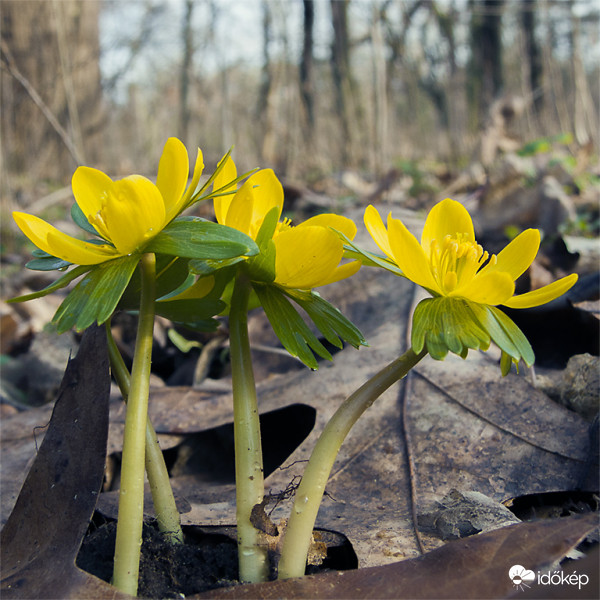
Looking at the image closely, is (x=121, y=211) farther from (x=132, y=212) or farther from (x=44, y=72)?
(x=44, y=72)

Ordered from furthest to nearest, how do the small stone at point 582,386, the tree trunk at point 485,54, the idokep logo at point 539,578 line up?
1. the tree trunk at point 485,54
2. the small stone at point 582,386
3. the idokep logo at point 539,578

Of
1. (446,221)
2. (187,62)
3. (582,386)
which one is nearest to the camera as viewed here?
(446,221)

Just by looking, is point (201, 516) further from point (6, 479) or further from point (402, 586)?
point (6, 479)

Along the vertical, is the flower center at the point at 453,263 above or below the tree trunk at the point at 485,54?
below

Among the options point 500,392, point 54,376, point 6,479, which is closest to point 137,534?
point 6,479

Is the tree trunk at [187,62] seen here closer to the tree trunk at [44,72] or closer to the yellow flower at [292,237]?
the tree trunk at [44,72]

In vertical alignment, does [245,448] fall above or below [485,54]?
below

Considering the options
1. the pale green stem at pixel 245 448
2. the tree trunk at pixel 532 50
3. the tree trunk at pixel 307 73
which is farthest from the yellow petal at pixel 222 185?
the tree trunk at pixel 532 50

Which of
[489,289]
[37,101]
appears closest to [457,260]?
[489,289]
